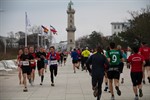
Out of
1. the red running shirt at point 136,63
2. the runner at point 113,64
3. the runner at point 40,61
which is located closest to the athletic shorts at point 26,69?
the runner at point 40,61

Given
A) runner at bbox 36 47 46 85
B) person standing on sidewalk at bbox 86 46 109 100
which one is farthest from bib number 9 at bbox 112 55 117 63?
runner at bbox 36 47 46 85

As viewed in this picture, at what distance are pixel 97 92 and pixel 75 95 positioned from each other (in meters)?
2.44

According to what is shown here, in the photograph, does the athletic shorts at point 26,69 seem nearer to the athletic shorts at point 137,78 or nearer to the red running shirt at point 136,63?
the red running shirt at point 136,63

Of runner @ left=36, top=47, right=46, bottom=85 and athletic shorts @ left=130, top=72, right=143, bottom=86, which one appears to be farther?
runner @ left=36, top=47, right=46, bottom=85

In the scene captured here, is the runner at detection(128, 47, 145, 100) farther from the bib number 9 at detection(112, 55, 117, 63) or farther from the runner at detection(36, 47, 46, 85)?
the runner at detection(36, 47, 46, 85)

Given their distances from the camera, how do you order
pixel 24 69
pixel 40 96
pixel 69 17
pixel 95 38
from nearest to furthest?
pixel 40 96, pixel 24 69, pixel 95 38, pixel 69 17

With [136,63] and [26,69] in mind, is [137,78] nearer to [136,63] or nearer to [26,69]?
[136,63]

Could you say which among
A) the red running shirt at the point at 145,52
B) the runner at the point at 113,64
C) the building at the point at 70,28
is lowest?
the runner at the point at 113,64

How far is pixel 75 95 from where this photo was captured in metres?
14.9

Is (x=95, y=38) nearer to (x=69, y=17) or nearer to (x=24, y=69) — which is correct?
(x=69, y=17)

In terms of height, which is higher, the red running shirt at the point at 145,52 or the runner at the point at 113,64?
the red running shirt at the point at 145,52

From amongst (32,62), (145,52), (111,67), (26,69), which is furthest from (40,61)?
(111,67)

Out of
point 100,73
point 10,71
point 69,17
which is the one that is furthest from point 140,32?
point 69,17

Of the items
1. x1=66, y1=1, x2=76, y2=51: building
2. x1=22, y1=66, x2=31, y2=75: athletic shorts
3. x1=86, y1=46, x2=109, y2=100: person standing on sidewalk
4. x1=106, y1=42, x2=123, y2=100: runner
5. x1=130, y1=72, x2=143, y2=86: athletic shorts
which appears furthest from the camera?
x1=66, y1=1, x2=76, y2=51: building
